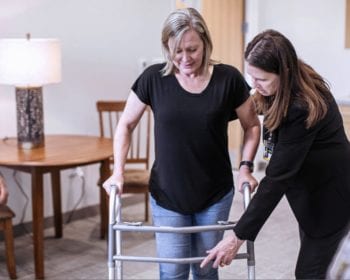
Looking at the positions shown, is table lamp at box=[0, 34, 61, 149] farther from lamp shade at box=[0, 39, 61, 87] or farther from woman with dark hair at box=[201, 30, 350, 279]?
woman with dark hair at box=[201, 30, 350, 279]

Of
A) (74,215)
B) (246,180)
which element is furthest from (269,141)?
(74,215)

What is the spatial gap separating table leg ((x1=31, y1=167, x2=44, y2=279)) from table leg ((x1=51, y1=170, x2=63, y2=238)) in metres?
0.67

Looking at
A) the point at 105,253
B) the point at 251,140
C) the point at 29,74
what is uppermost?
the point at 29,74

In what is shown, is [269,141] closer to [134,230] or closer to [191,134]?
[191,134]

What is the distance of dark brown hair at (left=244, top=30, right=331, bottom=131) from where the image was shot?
5.51 feet

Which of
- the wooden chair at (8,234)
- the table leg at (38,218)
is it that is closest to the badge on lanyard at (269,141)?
the table leg at (38,218)

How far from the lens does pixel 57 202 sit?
402 centimetres

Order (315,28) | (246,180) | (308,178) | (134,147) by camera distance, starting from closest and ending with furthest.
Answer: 1. (308,178)
2. (246,180)
3. (134,147)
4. (315,28)

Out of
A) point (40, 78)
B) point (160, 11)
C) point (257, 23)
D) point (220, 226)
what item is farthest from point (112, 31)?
point (220, 226)

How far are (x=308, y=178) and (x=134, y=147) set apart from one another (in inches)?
119

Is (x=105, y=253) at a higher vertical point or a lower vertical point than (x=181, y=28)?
lower

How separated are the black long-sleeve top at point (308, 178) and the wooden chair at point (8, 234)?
5.98 ft

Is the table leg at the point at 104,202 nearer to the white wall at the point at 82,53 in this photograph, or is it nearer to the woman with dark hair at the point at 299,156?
the white wall at the point at 82,53

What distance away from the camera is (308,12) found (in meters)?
A: 5.38
